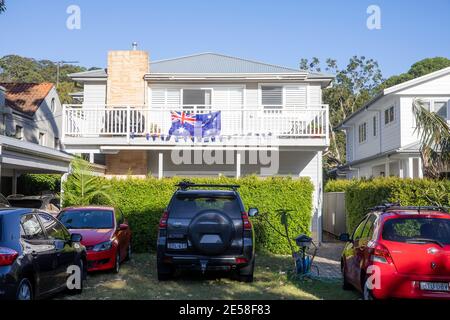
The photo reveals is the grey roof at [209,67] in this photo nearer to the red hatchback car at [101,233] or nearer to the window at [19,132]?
the window at [19,132]

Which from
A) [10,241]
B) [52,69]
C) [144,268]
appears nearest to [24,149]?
[144,268]

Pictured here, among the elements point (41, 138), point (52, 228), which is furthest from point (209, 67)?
point (52, 228)

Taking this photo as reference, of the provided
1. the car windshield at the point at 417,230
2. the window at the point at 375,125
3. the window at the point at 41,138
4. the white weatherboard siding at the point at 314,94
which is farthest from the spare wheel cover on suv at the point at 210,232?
the window at the point at 41,138

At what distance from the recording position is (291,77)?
20250 millimetres

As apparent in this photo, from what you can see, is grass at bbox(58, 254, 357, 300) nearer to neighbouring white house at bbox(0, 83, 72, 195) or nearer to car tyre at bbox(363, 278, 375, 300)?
car tyre at bbox(363, 278, 375, 300)

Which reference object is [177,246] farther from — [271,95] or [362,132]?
[362,132]

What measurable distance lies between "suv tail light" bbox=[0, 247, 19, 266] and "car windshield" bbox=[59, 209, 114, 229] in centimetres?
567

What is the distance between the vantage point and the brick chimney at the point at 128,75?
67.5 ft

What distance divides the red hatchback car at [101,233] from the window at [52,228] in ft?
7.07

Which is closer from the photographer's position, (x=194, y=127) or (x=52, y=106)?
(x=194, y=127)

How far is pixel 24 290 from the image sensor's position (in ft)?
21.7

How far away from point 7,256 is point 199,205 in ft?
14.0

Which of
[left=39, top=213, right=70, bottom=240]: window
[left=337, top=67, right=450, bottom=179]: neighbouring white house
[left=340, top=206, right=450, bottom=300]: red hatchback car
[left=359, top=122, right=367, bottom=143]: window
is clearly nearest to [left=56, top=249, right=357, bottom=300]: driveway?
[left=39, top=213, right=70, bottom=240]: window
